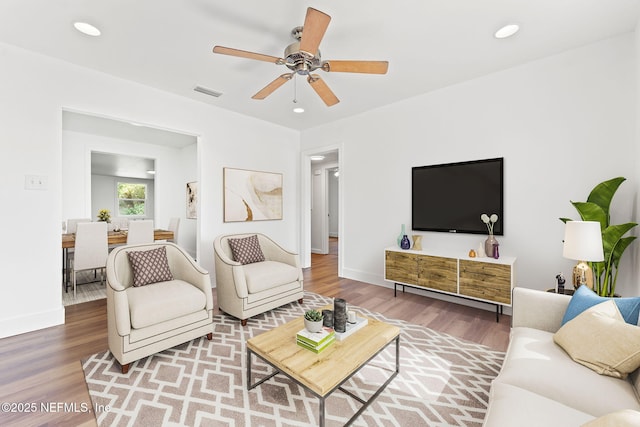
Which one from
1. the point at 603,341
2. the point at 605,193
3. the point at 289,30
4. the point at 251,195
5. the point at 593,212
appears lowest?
the point at 603,341

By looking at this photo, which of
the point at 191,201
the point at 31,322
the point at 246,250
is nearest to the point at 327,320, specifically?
the point at 246,250

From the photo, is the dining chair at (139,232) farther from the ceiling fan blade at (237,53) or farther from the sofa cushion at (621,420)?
the sofa cushion at (621,420)

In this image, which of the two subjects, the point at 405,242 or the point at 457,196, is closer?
the point at 457,196

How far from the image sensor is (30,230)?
274cm

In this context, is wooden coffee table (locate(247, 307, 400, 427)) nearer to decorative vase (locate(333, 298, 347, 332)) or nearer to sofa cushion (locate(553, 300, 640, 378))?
decorative vase (locate(333, 298, 347, 332))

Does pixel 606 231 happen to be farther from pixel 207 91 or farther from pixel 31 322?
pixel 31 322

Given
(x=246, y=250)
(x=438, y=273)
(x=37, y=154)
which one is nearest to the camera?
(x=37, y=154)

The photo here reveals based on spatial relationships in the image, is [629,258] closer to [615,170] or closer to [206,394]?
[615,170]

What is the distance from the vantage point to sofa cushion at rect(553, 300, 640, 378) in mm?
1279

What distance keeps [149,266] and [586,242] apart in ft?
12.0

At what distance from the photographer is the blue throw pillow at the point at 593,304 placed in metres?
1.46

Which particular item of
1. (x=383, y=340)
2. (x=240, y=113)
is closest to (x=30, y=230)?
(x=240, y=113)

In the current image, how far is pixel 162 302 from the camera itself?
2.25 metres

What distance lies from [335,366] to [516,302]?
139cm
